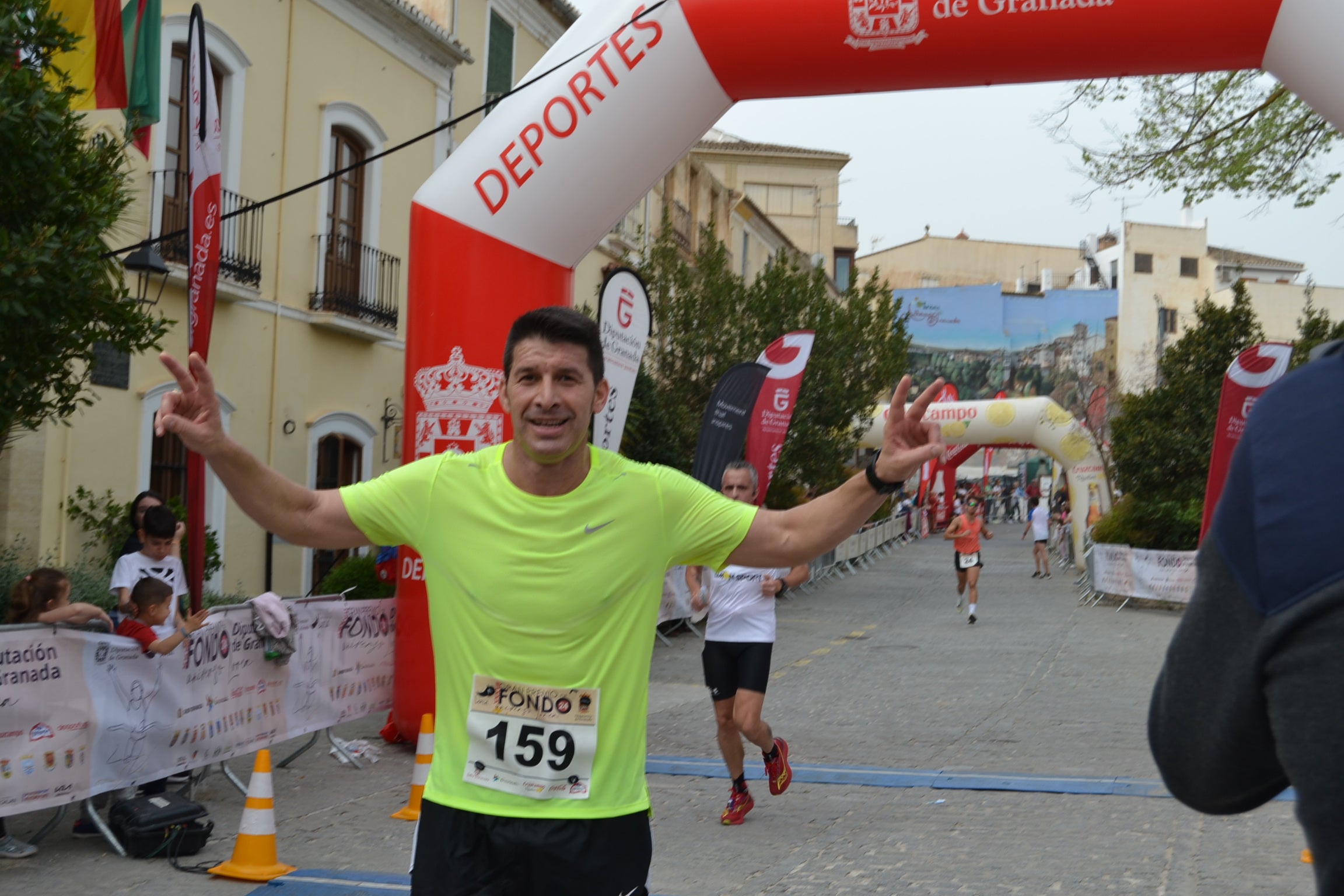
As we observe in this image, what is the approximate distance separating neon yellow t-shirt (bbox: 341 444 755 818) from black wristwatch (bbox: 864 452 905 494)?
0.37 m

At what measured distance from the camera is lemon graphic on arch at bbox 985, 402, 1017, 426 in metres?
33.3

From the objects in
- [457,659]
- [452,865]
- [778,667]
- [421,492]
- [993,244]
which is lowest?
[778,667]

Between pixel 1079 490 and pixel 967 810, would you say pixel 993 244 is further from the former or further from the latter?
pixel 967 810

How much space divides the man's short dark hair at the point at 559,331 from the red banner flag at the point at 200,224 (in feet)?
16.7

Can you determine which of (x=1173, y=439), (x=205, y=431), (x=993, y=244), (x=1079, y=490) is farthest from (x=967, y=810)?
(x=993, y=244)

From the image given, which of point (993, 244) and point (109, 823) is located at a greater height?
point (993, 244)

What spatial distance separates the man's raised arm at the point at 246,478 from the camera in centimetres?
293

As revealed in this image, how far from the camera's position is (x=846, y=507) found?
3100mm

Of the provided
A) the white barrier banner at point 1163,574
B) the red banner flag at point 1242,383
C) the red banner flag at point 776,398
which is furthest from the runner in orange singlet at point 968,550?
the red banner flag at point 1242,383

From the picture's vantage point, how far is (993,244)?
86.0 meters

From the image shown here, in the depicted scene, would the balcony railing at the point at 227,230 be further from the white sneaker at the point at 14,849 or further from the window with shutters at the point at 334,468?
the white sneaker at the point at 14,849

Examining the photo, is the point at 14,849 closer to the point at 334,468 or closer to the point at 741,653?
the point at 741,653

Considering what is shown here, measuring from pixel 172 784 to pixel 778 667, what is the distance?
8.14 meters

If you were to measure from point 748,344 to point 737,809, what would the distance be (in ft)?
55.1
